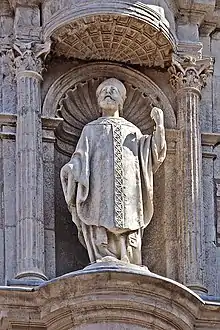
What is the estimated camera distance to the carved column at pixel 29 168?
19141 millimetres

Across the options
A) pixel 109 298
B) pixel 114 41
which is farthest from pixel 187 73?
pixel 109 298

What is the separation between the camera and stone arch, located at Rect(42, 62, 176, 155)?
2011 cm

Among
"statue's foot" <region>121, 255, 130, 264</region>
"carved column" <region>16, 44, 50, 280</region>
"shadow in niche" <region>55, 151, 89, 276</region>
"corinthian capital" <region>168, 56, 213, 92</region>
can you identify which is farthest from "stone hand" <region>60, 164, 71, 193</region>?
"corinthian capital" <region>168, 56, 213, 92</region>

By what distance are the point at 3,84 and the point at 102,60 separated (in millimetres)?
966

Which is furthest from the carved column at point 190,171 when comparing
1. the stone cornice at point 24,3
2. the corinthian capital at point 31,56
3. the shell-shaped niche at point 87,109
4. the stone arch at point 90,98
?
the stone cornice at point 24,3

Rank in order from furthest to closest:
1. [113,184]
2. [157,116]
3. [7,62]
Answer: [7,62] < [157,116] < [113,184]

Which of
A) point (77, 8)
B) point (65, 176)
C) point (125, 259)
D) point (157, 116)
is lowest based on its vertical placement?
point (125, 259)

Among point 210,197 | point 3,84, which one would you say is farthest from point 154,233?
point 3,84

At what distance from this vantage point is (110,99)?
19891 mm

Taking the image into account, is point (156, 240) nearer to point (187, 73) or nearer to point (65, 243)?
point (65, 243)

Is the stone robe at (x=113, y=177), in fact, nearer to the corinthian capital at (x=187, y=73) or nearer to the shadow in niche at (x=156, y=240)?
the shadow in niche at (x=156, y=240)

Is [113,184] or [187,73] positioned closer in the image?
[113,184]

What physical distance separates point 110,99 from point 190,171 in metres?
0.95

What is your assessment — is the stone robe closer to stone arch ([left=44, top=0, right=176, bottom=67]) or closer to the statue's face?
the statue's face
